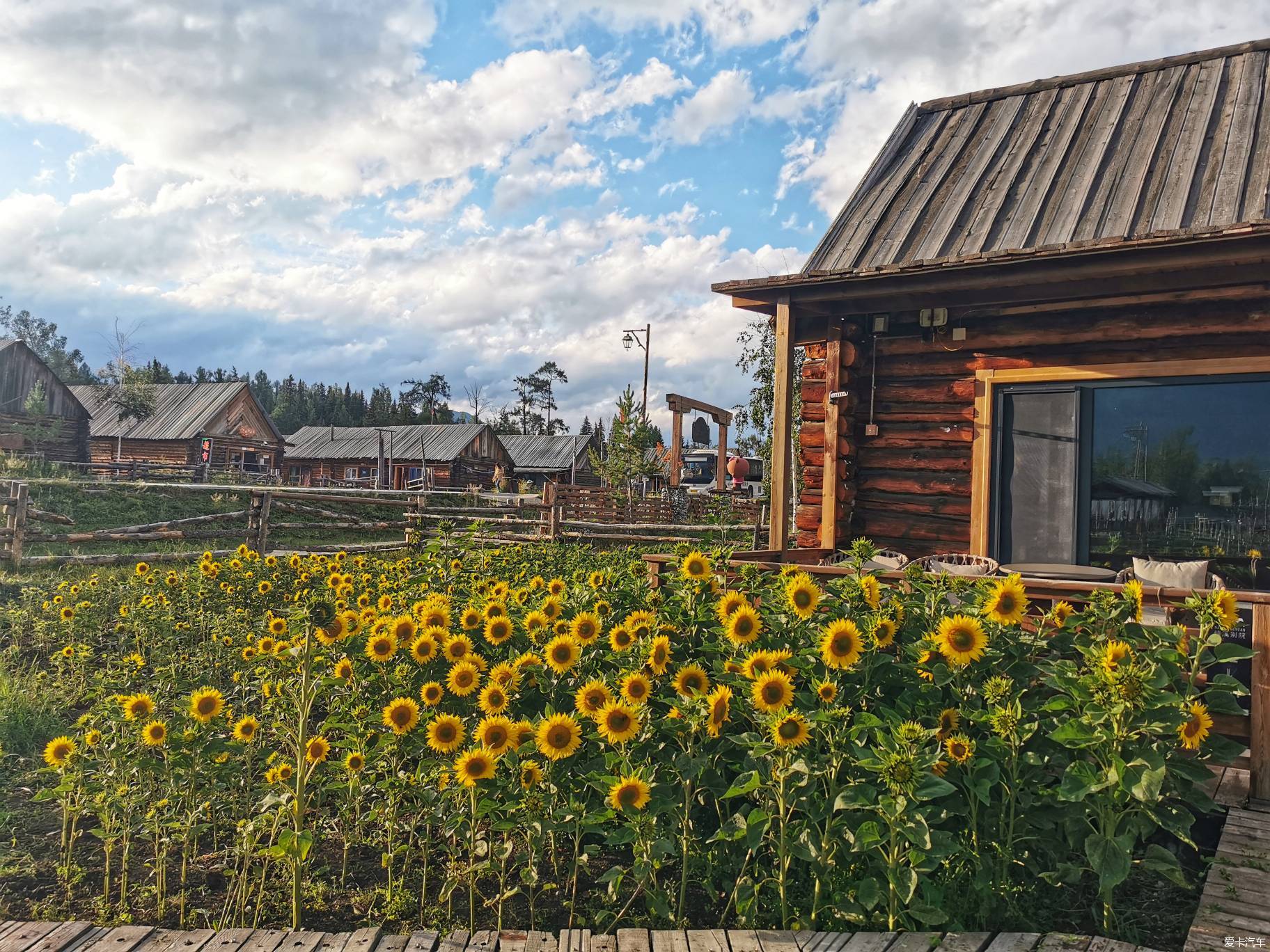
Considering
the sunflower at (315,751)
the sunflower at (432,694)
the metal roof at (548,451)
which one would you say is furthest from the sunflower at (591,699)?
the metal roof at (548,451)

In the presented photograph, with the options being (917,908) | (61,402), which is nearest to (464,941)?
(917,908)

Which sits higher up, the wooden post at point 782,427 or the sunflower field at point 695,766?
the wooden post at point 782,427

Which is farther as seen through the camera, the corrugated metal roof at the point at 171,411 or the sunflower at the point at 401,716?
the corrugated metal roof at the point at 171,411

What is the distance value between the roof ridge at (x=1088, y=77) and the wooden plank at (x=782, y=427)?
4125mm

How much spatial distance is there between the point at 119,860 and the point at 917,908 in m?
3.13

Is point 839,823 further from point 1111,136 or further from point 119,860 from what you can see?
point 1111,136

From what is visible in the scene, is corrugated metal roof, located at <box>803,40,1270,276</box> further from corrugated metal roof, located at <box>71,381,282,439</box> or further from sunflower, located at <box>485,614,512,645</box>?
corrugated metal roof, located at <box>71,381,282,439</box>

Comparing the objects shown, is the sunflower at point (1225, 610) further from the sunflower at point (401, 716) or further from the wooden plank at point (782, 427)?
the wooden plank at point (782, 427)

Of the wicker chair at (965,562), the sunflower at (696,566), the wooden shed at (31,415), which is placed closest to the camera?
the sunflower at (696,566)

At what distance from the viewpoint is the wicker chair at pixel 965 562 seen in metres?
5.89

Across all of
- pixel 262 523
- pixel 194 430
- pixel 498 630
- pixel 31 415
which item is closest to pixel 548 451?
pixel 194 430

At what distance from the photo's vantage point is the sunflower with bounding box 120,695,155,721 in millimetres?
2998

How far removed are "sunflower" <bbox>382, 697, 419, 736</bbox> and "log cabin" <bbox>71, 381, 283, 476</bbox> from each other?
40.0 metres

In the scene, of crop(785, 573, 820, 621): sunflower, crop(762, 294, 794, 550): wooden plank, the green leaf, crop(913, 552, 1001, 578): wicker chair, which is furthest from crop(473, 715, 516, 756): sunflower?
crop(762, 294, 794, 550): wooden plank
